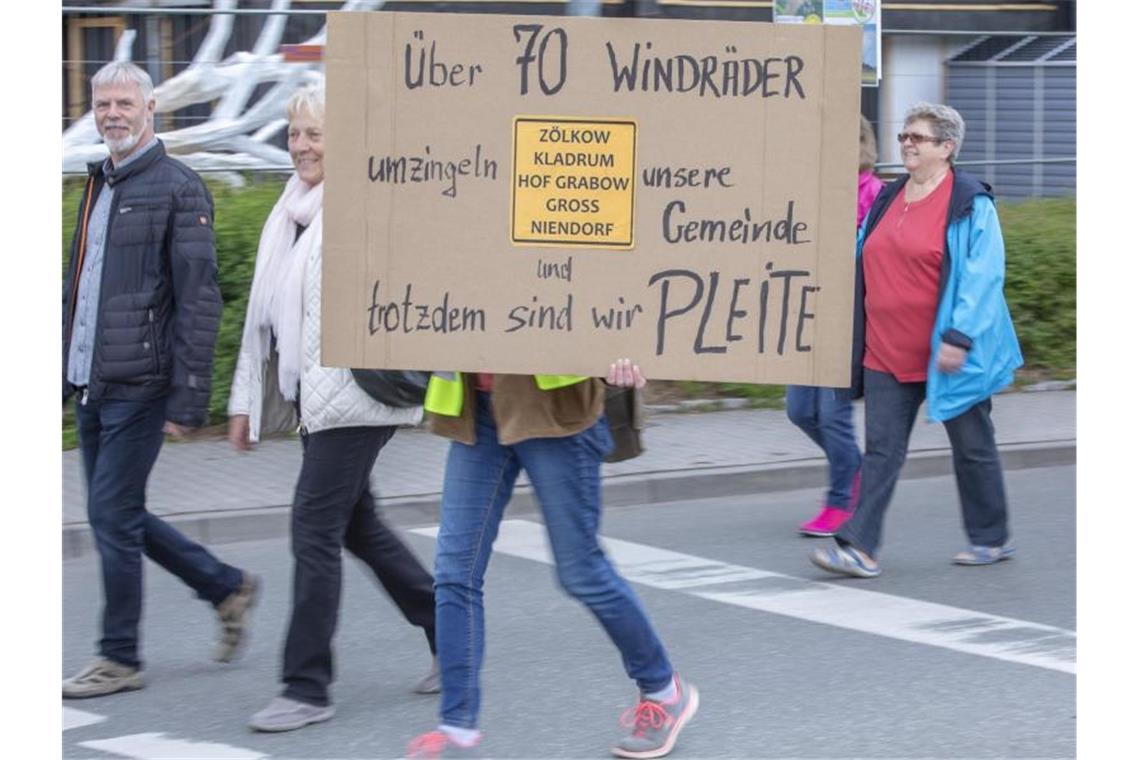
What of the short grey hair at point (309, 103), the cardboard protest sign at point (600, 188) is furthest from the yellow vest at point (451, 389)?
the short grey hair at point (309, 103)

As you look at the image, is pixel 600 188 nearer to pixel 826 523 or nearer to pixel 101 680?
pixel 101 680

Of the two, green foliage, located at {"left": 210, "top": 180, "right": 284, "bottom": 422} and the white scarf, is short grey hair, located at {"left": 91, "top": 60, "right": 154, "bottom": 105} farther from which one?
green foliage, located at {"left": 210, "top": 180, "right": 284, "bottom": 422}

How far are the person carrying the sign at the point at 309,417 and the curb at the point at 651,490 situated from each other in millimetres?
2479

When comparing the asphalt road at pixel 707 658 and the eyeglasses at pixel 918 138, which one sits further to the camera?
the eyeglasses at pixel 918 138

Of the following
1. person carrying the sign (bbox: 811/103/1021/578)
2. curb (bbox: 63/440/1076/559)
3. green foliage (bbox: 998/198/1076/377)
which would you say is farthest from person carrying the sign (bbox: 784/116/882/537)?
green foliage (bbox: 998/198/1076/377)

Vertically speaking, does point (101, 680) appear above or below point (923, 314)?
below

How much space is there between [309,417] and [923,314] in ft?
9.30

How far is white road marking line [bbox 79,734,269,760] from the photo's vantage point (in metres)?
5.11

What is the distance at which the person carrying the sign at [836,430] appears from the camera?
7949 millimetres

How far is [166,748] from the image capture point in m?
5.18

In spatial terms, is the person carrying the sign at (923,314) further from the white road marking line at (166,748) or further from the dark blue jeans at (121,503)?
the white road marking line at (166,748)

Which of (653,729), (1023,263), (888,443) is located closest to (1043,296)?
(1023,263)

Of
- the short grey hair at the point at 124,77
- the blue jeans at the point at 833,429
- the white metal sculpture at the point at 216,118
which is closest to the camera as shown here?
the short grey hair at the point at 124,77

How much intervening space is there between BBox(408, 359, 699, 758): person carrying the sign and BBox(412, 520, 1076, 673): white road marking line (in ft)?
3.13
